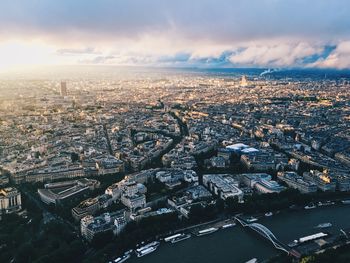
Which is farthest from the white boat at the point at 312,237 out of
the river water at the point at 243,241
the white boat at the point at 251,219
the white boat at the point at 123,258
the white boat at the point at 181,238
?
the white boat at the point at 123,258

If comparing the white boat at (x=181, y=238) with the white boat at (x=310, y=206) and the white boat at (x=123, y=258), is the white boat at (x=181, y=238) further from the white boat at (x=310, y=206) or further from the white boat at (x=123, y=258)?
the white boat at (x=310, y=206)

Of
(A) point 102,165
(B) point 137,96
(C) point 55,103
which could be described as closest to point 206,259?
(A) point 102,165

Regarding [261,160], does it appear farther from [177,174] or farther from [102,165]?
[102,165]

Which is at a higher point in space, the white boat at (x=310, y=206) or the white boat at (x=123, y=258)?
the white boat at (x=123, y=258)

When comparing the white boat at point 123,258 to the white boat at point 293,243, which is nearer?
the white boat at point 123,258

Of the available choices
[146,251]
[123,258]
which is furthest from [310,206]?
[123,258]

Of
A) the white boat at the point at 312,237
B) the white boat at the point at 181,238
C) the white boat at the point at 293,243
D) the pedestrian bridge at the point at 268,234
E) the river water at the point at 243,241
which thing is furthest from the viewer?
the white boat at the point at 181,238
